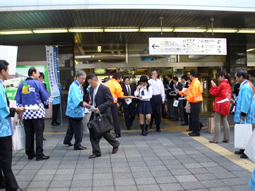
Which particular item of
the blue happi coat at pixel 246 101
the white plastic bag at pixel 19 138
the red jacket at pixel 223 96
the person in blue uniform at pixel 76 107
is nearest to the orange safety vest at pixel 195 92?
the red jacket at pixel 223 96

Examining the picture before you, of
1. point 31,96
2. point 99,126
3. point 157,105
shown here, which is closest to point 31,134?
point 31,96

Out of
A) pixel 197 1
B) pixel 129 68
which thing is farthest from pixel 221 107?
pixel 129 68

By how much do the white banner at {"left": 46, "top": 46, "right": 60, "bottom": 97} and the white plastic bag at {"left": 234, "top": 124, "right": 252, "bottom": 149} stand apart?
20.9 feet

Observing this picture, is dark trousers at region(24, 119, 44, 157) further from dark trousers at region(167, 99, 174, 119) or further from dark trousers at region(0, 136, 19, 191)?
dark trousers at region(167, 99, 174, 119)

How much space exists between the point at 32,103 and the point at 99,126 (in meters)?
1.40

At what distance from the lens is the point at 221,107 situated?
589 centimetres

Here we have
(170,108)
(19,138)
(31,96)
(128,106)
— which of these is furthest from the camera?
(170,108)

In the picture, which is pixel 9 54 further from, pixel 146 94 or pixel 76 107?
pixel 146 94

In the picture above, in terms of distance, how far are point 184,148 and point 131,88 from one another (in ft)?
10.8

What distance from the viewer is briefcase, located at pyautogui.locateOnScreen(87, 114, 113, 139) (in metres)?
4.92

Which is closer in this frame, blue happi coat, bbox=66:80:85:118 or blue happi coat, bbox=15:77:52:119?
blue happi coat, bbox=15:77:52:119

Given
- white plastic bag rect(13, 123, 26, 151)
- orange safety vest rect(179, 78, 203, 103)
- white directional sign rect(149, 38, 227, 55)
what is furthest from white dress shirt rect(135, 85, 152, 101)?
white plastic bag rect(13, 123, 26, 151)

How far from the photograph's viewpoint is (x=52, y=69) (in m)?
9.09

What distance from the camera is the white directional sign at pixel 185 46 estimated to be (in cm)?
782
